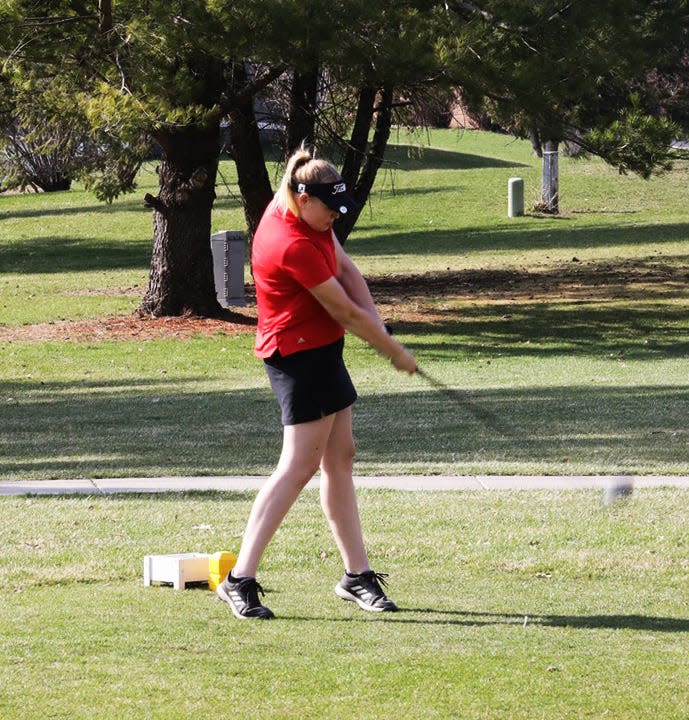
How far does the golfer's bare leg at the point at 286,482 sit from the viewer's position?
18.8 feet

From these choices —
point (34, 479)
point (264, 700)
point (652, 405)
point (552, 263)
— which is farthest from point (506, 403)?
point (552, 263)

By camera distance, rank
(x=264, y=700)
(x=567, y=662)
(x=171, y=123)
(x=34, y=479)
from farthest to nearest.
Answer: (x=171, y=123)
(x=34, y=479)
(x=567, y=662)
(x=264, y=700)

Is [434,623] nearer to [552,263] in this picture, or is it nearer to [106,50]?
[106,50]

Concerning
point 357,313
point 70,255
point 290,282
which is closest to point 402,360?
point 357,313

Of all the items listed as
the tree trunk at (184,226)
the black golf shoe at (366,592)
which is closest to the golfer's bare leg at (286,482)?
the black golf shoe at (366,592)

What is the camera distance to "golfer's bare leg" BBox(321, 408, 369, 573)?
589 centimetres

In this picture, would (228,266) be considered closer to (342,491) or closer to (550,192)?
(342,491)

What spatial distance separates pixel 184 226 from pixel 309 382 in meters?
15.7

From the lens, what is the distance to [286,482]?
5777 millimetres

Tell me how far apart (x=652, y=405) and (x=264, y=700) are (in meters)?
9.25

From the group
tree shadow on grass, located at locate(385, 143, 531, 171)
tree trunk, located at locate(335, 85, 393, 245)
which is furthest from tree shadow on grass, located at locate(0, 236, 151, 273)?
tree shadow on grass, located at locate(385, 143, 531, 171)

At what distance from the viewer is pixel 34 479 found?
32.8 ft

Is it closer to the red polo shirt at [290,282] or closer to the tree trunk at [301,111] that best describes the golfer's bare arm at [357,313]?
the red polo shirt at [290,282]

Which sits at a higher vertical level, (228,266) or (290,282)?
(290,282)
